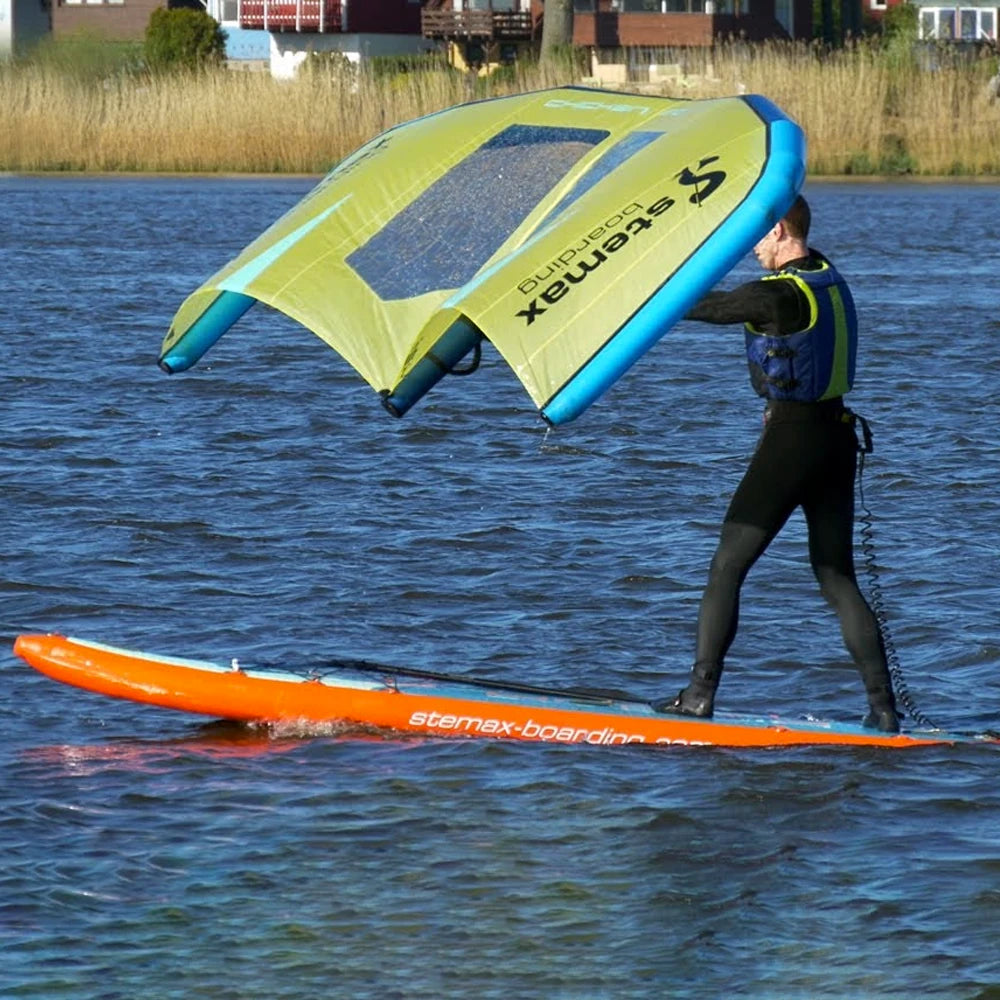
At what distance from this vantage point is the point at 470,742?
7.41 metres

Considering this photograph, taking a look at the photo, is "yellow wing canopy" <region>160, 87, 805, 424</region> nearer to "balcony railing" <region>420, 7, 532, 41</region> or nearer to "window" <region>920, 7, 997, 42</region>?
"balcony railing" <region>420, 7, 532, 41</region>

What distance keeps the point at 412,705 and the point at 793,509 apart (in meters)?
1.56

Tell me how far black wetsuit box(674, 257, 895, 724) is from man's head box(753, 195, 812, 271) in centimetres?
6

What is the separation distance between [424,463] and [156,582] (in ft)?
12.6

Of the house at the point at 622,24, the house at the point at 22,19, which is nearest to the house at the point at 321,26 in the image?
the house at the point at 622,24

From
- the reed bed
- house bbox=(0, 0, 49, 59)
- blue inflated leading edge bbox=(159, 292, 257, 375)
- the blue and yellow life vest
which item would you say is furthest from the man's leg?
house bbox=(0, 0, 49, 59)

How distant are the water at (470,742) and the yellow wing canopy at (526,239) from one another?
4.44 feet

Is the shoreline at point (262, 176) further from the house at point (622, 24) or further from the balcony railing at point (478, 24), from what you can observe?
the balcony railing at point (478, 24)

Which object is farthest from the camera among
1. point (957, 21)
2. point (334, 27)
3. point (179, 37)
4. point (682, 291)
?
point (957, 21)

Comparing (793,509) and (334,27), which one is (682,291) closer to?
(793,509)

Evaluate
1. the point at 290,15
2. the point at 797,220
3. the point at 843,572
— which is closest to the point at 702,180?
the point at 797,220

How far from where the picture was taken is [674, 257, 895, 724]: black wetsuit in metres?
6.72

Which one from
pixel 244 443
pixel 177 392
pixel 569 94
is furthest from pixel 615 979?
pixel 177 392

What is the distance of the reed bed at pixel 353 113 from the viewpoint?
117 feet
